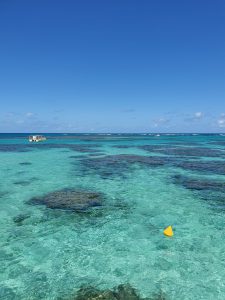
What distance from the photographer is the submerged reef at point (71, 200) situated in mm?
13352

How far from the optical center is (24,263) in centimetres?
805

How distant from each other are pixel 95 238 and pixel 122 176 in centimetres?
1199

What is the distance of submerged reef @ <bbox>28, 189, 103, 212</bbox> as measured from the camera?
43.8 feet

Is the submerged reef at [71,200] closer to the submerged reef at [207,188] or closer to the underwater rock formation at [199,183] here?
the submerged reef at [207,188]

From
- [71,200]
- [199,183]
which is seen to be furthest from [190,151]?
[71,200]

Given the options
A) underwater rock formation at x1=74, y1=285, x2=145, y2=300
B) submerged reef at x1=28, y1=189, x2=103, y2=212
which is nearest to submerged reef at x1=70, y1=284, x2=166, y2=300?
underwater rock formation at x1=74, y1=285, x2=145, y2=300

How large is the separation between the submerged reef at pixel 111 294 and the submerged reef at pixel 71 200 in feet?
20.1

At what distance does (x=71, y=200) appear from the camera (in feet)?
47.4

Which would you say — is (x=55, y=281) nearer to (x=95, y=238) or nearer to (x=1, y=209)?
(x=95, y=238)

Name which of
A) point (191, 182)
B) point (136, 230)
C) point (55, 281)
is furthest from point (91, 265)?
point (191, 182)

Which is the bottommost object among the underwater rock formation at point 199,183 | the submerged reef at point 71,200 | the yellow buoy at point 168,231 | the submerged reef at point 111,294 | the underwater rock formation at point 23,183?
the submerged reef at point 111,294

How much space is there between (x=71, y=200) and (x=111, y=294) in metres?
8.18

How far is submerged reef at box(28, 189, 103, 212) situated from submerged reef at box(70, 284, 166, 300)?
612 cm

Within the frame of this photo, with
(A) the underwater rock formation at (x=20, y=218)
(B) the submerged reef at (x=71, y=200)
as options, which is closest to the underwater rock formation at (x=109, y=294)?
(A) the underwater rock formation at (x=20, y=218)
